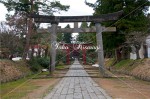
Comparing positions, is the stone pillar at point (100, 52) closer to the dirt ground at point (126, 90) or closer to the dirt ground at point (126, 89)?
the dirt ground at point (126, 89)

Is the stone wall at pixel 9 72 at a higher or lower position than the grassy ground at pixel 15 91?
higher

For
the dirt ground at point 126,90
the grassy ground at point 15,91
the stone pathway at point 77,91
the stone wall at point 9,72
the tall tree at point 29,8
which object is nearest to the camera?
the stone pathway at point 77,91

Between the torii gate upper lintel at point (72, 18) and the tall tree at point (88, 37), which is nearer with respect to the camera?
the torii gate upper lintel at point (72, 18)

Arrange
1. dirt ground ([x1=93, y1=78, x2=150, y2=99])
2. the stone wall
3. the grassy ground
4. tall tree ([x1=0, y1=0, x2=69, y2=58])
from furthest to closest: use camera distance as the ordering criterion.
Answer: tall tree ([x1=0, y1=0, x2=69, y2=58]), the stone wall, the grassy ground, dirt ground ([x1=93, y1=78, x2=150, y2=99])

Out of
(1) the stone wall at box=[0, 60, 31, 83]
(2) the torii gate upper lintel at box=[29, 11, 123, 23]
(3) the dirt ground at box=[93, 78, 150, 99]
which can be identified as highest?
(2) the torii gate upper lintel at box=[29, 11, 123, 23]

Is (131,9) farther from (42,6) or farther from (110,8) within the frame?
(42,6)

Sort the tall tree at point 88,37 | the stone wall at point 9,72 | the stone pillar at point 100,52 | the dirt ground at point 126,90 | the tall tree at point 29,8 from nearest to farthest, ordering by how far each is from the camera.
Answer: the dirt ground at point 126,90 < the stone wall at point 9,72 < the stone pillar at point 100,52 < the tall tree at point 29,8 < the tall tree at point 88,37

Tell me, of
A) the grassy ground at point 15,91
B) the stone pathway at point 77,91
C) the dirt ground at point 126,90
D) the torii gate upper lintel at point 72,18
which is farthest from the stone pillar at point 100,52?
the grassy ground at point 15,91

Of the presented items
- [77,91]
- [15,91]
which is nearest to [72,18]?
[15,91]

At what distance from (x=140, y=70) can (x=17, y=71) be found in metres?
10.0

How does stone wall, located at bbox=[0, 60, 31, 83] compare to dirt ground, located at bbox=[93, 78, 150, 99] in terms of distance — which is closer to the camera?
dirt ground, located at bbox=[93, 78, 150, 99]

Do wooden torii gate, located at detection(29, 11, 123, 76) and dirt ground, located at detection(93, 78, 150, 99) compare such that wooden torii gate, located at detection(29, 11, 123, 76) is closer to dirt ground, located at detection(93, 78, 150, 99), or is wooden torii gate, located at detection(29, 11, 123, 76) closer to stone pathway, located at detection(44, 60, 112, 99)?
dirt ground, located at detection(93, 78, 150, 99)

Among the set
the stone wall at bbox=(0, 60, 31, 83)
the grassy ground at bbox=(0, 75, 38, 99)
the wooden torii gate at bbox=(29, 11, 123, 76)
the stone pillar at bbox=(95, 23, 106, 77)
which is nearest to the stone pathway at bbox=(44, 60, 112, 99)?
the grassy ground at bbox=(0, 75, 38, 99)

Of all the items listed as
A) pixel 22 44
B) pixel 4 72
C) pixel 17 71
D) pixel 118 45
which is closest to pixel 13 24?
pixel 22 44
